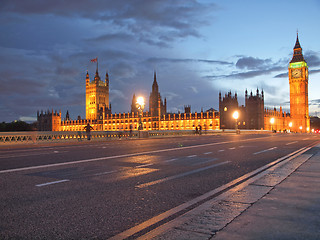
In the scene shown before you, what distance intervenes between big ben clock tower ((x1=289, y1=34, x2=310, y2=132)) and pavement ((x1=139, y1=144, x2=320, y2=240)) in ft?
446

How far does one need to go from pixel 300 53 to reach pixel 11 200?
A: 528 ft

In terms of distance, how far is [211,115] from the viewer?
12625cm

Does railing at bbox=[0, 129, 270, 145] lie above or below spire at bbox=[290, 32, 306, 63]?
below

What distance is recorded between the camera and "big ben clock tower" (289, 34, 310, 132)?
133 meters

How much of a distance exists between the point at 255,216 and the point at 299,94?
14899 centimetres

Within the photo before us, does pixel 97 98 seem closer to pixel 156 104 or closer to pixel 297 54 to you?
pixel 156 104

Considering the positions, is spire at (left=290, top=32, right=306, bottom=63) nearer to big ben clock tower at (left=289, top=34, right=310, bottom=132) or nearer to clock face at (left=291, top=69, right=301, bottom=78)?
big ben clock tower at (left=289, top=34, right=310, bottom=132)

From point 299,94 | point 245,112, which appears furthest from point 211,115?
point 299,94

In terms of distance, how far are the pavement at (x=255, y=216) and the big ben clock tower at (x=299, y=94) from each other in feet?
446

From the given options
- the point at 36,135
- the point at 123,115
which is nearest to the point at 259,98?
the point at 123,115

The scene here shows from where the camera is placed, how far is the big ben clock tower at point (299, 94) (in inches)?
5226

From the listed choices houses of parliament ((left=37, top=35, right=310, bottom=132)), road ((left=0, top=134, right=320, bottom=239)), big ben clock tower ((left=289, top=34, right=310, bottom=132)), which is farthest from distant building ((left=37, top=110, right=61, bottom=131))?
road ((left=0, top=134, right=320, bottom=239))

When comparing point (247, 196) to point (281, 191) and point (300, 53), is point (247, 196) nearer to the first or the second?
point (281, 191)

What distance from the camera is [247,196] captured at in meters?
5.37
